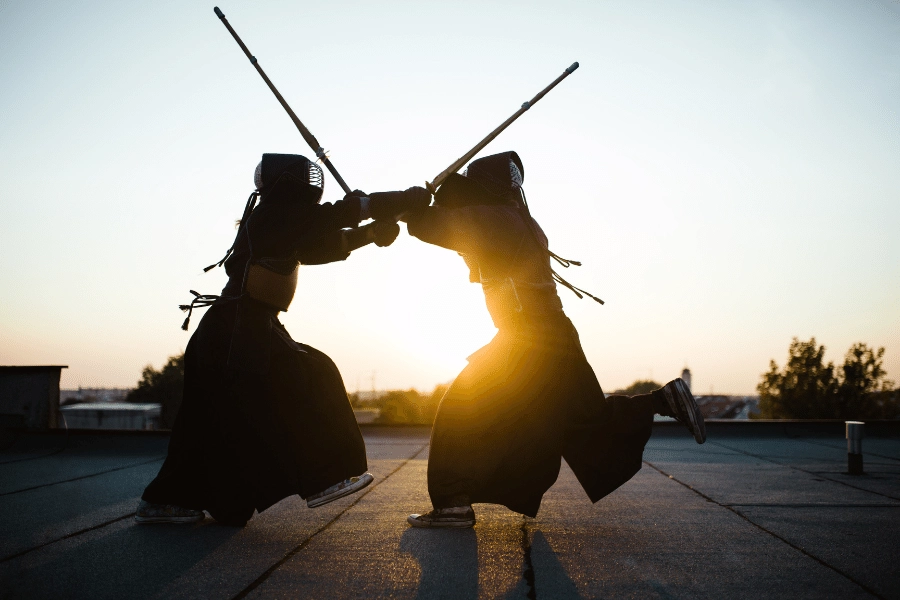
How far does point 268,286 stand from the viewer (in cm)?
363

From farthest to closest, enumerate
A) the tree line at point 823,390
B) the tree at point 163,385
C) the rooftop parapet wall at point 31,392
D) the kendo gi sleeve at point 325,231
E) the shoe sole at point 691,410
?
the tree at point 163,385 < the tree line at point 823,390 < the rooftop parapet wall at point 31,392 < the kendo gi sleeve at point 325,231 < the shoe sole at point 691,410

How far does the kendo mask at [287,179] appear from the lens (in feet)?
12.4

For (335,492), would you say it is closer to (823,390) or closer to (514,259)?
(514,259)

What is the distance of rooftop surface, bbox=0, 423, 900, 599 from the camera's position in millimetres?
2285

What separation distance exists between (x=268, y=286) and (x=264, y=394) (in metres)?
0.56

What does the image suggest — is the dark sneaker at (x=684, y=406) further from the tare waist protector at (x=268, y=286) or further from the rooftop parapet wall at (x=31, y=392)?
the rooftop parapet wall at (x=31, y=392)

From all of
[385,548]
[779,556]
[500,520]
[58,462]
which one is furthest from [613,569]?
[58,462]

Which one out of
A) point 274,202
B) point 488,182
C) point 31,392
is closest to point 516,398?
point 488,182

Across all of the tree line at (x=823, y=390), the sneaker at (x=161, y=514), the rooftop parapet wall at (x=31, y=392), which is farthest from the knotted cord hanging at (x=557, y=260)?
the tree line at (x=823, y=390)

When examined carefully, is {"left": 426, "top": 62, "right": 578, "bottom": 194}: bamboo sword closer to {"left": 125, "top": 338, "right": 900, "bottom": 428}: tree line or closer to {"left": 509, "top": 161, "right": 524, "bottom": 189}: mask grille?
{"left": 509, "top": 161, "right": 524, "bottom": 189}: mask grille

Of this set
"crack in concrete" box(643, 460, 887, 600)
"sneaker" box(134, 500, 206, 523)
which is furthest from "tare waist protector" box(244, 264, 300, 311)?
"crack in concrete" box(643, 460, 887, 600)

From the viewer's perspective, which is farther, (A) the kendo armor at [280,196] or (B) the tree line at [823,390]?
(B) the tree line at [823,390]

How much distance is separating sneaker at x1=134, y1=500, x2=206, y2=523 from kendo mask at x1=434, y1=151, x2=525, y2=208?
2053 mm

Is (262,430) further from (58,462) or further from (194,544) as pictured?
(58,462)
